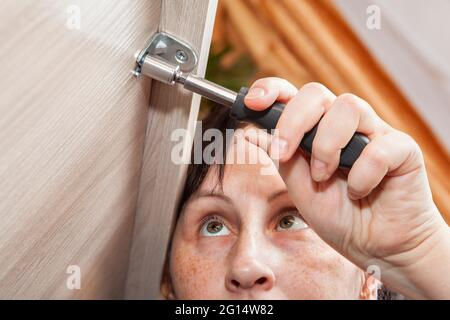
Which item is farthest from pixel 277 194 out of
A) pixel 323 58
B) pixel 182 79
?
pixel 323 58

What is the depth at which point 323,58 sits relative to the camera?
3.99 feet

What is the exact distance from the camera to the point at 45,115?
471 millimetres

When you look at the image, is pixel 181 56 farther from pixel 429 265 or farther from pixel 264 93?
pixel 429 265

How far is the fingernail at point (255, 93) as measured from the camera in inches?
22.5

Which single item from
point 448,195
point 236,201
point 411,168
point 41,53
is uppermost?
point 41,53

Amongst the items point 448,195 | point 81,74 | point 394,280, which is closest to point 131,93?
point 81,74

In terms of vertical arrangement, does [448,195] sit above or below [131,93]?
below

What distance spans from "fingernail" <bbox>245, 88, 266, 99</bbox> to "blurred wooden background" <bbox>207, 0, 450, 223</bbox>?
0.64m

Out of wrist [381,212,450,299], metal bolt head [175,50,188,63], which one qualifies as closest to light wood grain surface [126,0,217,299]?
metal bolt head [175,50,188,63]

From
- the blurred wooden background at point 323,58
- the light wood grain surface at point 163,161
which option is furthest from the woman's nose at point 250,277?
the blurred wooden background at point 323,58

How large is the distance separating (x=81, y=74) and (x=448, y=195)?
0.87m
